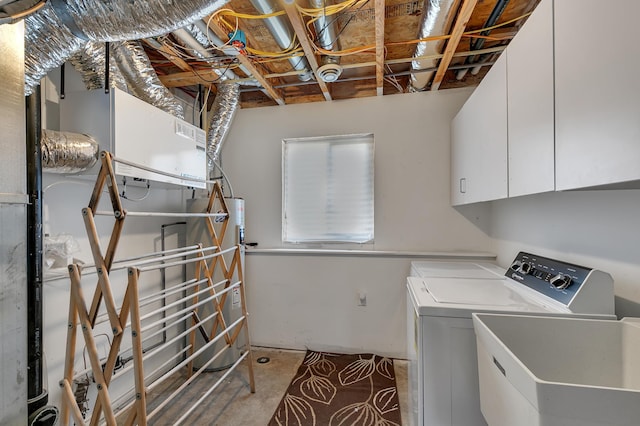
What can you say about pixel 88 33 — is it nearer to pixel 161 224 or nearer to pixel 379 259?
pixel 161 224

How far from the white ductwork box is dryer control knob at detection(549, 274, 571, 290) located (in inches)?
86.5

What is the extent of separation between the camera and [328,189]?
9.32ft

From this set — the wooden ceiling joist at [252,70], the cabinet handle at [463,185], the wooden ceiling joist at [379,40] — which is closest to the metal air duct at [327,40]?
the wooden ceiling joist at [379,40]

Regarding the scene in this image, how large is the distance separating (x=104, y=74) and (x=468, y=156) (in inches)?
94.4

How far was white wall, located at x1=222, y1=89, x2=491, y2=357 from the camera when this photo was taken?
8.60 feet

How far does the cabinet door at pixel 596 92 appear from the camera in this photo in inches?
29.4

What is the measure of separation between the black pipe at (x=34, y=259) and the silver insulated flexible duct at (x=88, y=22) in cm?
17

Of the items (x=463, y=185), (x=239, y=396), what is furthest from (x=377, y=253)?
(x=239, y=396)

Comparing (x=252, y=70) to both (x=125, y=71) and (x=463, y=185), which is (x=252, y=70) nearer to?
(x=125, y=71)

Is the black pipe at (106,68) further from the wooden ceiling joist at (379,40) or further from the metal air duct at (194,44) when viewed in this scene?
the wooden ceiling joist at (379,40)

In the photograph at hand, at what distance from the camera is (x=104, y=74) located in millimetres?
1562

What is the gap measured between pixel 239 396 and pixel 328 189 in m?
1.92

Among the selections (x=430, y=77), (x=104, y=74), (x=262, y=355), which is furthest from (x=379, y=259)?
(x=104, y=74)

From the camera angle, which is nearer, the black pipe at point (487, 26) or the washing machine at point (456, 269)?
the black pipe at point (487, 26)
